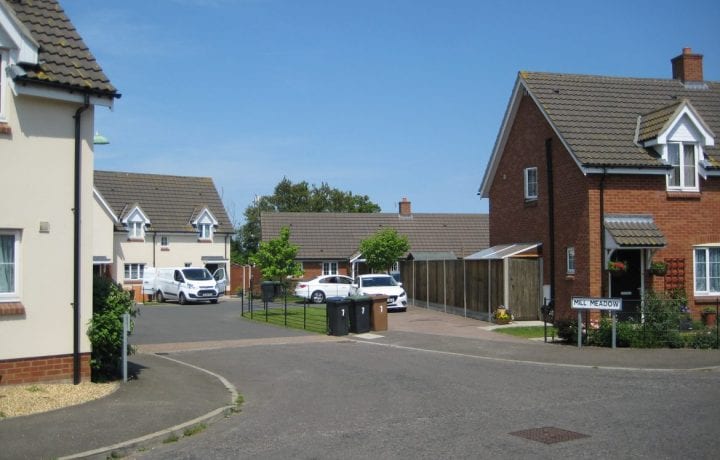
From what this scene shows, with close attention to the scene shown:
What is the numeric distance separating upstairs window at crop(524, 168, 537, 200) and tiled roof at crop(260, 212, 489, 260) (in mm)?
23757

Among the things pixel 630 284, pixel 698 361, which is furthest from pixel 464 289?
pixel 698 361

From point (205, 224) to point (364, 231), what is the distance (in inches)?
444

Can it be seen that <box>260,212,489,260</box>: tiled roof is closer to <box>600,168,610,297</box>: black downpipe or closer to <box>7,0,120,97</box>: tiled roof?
<box>600,168,610,297</box>: black downpipe

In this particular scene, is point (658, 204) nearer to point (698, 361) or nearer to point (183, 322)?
point (698, 361)

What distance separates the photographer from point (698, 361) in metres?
15.5

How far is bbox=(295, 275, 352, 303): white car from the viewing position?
37250 millimetres

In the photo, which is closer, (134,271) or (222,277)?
(134,271)

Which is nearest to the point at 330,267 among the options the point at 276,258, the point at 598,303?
the point at 276,258

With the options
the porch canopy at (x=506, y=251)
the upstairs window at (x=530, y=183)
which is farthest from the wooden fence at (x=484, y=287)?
the upstairs window at (x=530, y=183)

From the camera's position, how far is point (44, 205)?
38.7 ft

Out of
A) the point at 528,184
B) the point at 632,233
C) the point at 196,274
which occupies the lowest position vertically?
the point at 196,274

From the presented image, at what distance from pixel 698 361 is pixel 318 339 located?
33.5 ft

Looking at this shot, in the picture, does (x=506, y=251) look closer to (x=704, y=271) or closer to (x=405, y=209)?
(x=704, y=271)

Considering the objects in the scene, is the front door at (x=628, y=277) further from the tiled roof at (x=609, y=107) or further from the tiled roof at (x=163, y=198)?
the tiled roof at (x=163, y=198)
